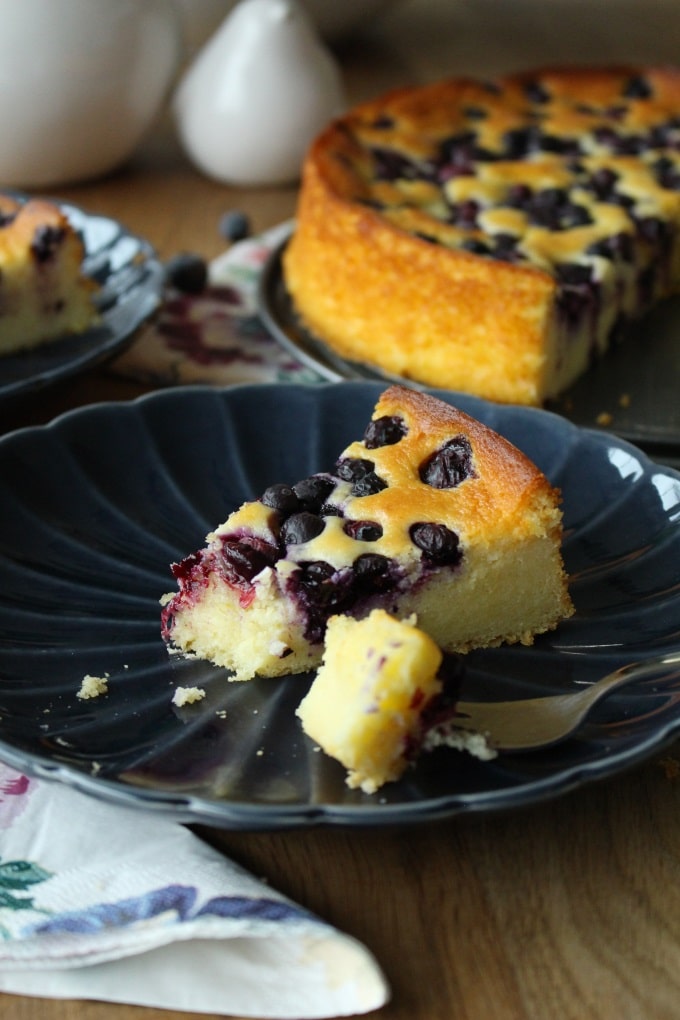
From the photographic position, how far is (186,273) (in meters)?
3.52

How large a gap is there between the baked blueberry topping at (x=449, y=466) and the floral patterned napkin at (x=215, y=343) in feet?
2.60

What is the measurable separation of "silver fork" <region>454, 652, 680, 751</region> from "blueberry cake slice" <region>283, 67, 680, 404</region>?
1296mm

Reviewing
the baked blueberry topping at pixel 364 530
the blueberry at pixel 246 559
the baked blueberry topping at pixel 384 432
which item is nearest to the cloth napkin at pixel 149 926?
the blueberry at pixel 246 559

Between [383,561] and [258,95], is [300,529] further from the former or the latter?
[258,95]

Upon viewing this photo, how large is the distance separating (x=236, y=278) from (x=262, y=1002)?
2.50 metres

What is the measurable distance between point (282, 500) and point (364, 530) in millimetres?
163

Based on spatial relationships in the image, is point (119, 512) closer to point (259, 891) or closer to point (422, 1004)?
point (259, 891)

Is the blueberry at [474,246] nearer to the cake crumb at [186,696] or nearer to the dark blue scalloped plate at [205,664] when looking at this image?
the dark blue scalloped plate at [205,664]

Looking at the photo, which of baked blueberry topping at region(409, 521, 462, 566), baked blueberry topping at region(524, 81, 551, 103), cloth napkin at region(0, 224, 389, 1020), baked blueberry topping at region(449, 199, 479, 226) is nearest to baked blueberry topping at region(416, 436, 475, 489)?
baked blueberry topping at region(409, 521, 462, 566)

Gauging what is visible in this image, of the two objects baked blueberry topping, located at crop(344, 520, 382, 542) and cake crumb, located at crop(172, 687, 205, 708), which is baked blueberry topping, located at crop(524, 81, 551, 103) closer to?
baked blueberry topping, located at crop(344, 520, 382, 542)

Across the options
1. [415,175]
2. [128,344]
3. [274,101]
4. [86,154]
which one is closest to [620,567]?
[128,344]

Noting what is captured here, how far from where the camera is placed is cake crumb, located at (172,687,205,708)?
1.88 m

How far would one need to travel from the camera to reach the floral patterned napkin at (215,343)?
3.18 metres

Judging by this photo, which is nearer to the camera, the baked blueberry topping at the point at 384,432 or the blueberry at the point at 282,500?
the blueberry at the point at 282,500
